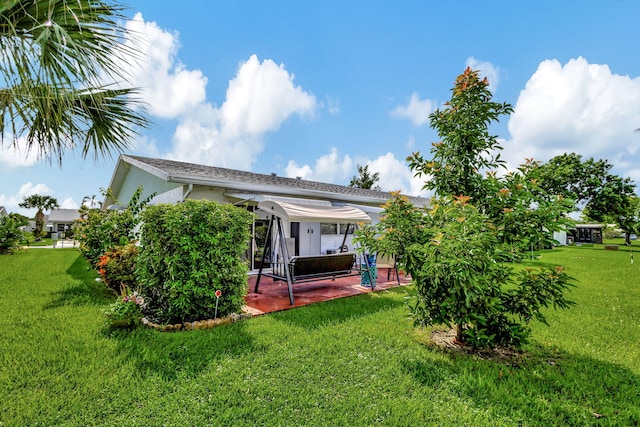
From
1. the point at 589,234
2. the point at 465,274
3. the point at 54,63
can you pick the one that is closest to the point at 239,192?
the point at 54,63

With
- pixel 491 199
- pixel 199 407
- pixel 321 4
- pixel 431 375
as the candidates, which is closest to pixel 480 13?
pixel 321 4

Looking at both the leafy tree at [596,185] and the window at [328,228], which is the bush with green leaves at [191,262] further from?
the leafy tree at [596,185]

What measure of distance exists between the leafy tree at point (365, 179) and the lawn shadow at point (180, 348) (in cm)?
5240

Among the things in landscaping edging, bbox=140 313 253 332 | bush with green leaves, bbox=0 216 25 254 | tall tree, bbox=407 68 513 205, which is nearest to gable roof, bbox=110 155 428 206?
landscaping edging, bbox=140 313 253 332

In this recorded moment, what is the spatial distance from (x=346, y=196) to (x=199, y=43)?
10078 mm

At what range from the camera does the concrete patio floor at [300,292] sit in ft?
28.9

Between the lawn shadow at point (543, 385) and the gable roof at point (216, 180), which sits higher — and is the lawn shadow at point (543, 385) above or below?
below

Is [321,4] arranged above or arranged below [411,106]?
above

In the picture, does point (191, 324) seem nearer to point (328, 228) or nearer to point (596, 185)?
point (328, 228)

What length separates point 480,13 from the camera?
10852mm

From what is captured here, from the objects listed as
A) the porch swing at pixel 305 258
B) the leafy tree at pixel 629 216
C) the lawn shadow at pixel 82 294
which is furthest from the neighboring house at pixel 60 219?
the leafy tree at pixel 629 216

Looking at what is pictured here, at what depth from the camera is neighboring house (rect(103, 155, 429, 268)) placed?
1172cm

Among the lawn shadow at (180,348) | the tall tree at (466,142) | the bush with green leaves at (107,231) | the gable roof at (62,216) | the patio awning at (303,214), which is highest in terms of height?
the gable roof at (62,216)

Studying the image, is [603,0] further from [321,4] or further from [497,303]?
[497,303]
